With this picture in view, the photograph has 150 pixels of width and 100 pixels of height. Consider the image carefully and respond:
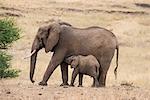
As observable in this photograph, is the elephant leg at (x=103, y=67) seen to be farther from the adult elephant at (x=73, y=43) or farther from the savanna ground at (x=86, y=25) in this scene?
the savanna ground at (x=86, y=25)

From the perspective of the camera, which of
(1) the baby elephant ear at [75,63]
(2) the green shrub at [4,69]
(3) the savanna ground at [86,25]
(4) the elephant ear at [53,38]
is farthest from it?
(2) the green shrub at [4,69]

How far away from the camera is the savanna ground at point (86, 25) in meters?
15.8

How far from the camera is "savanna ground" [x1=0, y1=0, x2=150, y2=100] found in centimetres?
1575

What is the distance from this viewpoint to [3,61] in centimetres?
2552

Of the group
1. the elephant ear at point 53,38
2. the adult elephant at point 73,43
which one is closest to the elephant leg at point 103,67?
the adult elephant at point 73,43

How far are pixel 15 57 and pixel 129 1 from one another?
1436 inches

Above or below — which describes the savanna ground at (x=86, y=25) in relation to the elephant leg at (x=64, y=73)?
below

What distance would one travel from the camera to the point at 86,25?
60.1 meters

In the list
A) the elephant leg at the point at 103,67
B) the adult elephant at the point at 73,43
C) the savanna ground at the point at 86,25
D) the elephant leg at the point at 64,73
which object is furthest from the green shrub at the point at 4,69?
the elephant leg at the point at 103,67

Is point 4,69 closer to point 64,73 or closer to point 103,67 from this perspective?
point 64,73

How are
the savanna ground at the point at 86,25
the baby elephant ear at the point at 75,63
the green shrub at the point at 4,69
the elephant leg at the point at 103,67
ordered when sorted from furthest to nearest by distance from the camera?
1. the green shrub at the point at 4,69
2. the elephant leg at the point at 103,67
3. the baby elephant ear at the point at 75,63
4. the savanna ground at the point at 86,25

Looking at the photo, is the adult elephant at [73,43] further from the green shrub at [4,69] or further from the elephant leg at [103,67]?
the green shrub at [4,69]

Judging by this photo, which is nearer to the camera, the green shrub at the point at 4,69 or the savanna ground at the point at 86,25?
the savanna ground at the point at 86,25

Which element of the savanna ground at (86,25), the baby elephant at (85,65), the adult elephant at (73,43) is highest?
the adult elephant at (73,43)
